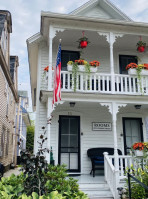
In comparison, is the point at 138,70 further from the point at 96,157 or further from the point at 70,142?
the point at 70,142

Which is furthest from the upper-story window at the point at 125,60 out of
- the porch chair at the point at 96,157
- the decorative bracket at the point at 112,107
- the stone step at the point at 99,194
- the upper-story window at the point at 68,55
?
the stone step at the point at 99,194

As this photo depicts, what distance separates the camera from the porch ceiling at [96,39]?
8578 millimetres

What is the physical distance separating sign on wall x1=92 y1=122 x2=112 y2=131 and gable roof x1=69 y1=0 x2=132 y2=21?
15.5ft

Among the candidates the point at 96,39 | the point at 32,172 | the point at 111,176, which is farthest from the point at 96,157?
the point at 96,39

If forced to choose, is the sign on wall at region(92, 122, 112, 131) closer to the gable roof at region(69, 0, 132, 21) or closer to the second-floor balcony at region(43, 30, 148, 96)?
the second-floor balcony at region(43, 30, 148, 96)

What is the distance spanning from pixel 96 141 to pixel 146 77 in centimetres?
311

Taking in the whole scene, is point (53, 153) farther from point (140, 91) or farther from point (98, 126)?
point (140, 91)

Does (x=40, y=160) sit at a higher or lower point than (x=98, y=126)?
lower

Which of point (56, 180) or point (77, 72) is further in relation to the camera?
point (77, 72)

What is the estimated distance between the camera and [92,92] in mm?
7500

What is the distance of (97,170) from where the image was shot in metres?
8.20

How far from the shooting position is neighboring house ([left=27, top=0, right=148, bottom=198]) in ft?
24.8

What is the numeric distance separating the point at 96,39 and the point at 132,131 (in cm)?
414

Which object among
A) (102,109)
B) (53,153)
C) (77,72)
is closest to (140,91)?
(102,109)
